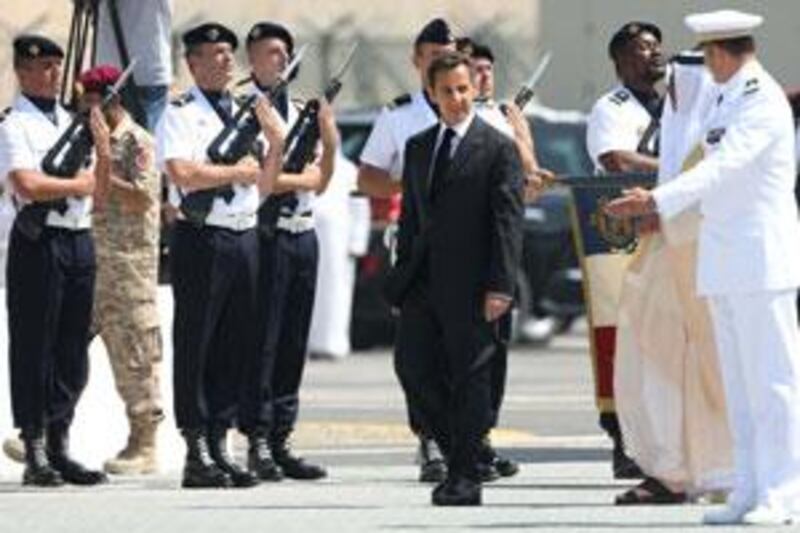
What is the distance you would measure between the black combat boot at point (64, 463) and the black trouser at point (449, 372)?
1874mm

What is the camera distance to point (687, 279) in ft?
58.9

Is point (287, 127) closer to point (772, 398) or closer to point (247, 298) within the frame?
point (247, 298)

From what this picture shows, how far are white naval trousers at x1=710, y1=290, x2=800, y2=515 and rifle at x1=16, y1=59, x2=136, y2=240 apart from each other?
364cm

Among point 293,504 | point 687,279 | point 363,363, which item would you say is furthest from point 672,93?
point 363,363

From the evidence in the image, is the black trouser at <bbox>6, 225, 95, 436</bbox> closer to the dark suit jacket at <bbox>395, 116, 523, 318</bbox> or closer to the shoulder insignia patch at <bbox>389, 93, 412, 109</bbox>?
the shoulder insignia patch at <bbox>389, 93, 412, 109</bbox>

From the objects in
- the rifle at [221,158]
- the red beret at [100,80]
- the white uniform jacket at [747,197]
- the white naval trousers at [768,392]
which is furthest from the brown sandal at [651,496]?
the red beret at [100,80]

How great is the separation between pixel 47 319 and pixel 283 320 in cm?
108

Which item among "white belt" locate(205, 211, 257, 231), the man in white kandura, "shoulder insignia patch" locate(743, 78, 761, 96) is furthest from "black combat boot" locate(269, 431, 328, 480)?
"shoulder insignia patch" locate(743, 78, 761, 96)

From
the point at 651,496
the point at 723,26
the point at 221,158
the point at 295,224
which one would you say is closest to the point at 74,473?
the point at 295,224

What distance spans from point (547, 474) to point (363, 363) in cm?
1274

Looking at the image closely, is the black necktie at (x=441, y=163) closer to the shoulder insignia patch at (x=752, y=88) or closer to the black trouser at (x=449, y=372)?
the black trouser at (x=449, y=372)

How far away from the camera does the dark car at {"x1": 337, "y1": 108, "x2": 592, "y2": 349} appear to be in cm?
3347

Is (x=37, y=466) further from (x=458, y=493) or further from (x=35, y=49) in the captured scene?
(x=458, y=493)

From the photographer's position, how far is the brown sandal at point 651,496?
707 inches
